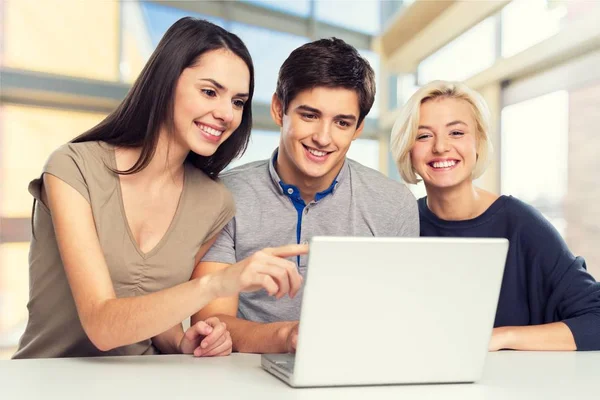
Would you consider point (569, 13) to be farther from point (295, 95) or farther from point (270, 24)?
point (270, 24)

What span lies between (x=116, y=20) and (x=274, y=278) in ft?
12.6

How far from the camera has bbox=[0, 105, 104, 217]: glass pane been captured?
3920mm

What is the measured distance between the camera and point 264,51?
15.6 feet

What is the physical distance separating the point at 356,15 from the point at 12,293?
355 centimetres

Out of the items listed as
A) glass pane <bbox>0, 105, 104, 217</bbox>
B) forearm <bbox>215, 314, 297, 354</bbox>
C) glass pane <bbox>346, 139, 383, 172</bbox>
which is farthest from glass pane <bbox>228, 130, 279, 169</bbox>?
forearm <bbox>215, 314, 297, 354</bbox>

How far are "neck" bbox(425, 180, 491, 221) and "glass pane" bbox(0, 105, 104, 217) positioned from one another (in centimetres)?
307

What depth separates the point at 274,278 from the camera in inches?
38.5

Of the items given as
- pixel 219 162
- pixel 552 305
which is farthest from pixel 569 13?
pixel 219 162

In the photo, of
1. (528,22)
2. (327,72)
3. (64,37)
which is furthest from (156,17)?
(327,72)

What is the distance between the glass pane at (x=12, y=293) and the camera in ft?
12.6

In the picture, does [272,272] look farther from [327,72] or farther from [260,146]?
[260,146]

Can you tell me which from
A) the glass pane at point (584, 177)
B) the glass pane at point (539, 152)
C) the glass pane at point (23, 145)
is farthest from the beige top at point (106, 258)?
the glass pane at point (23, 145)

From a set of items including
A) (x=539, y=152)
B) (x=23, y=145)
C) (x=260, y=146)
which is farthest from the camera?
(x=260, y=146)

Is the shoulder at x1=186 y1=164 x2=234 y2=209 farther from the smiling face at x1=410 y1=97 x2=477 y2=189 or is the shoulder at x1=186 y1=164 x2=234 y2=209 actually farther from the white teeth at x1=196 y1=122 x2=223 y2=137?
the smiling face at x1=410 y1=97 x2=477 y2=189
